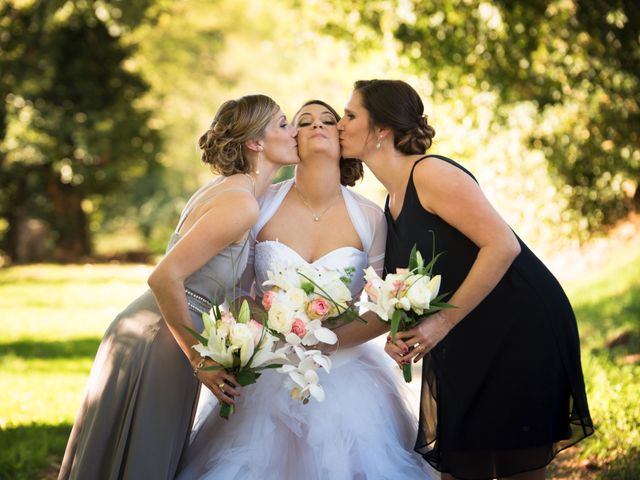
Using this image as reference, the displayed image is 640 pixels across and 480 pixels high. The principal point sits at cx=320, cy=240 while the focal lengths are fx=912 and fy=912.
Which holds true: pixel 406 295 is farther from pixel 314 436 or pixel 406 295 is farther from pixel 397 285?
pixel 314 436

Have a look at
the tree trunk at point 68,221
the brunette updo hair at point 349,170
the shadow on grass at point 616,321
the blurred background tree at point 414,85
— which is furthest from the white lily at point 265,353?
the tree trunk at point 68,221

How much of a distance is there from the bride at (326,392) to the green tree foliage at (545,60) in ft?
17.1

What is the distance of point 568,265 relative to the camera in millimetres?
16391

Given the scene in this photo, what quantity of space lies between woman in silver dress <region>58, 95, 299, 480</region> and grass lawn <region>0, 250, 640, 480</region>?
5.23 feet

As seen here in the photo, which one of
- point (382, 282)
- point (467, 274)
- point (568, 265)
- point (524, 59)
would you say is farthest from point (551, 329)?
point (568, 265)

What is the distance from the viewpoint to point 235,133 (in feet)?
15.7

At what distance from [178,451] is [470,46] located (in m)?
8.30

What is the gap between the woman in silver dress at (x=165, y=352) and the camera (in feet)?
14.0

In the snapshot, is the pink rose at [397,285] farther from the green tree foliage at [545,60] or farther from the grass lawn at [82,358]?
the green tree foliage at [545,60]

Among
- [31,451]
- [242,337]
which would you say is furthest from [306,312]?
[31,451]

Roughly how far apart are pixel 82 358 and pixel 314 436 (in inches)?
246

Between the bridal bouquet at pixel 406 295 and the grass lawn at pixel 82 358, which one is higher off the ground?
the bridal bouquet at pixel 406 295

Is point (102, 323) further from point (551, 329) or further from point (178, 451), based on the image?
point (551, 329)

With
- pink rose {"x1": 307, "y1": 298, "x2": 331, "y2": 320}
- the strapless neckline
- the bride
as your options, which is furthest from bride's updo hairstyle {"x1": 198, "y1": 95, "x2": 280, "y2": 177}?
pink rose {"x1": 307, "y1": 298, "x2": 331, "y2": 320}
